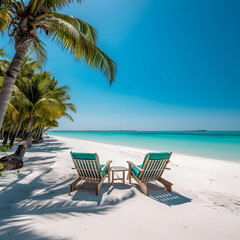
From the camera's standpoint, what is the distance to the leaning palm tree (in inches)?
118

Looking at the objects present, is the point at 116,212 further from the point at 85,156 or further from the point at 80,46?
the point at 80,46

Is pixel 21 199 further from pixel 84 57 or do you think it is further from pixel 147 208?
pixel 84 57

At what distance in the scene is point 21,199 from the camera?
9.14ft

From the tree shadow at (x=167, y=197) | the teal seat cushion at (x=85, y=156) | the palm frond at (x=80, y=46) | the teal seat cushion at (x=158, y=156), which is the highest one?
the palm frond at (x=80, y=46)

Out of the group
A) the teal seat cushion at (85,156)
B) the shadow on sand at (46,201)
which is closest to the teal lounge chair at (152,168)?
the shadow on sand at (46,201)

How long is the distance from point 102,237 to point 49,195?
1755mm

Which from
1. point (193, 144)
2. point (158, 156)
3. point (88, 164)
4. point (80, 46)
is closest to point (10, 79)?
point (80, 46)

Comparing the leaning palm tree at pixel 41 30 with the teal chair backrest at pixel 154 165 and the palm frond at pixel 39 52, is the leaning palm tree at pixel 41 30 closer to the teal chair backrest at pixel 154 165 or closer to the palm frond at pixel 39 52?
the palm frond at pixel 39 52

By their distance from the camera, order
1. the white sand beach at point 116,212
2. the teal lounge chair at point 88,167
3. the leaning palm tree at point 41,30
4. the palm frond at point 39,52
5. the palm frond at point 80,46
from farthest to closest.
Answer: the palm frond at point 39,52 → the palm frond at point 80,46 → the teal lounge chair at point 88,167 → the leaning palm tree at point 41,30 → the white sand beach at point 116,212

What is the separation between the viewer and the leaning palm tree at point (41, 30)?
3.01m

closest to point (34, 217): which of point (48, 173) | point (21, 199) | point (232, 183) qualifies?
point (21, 199)

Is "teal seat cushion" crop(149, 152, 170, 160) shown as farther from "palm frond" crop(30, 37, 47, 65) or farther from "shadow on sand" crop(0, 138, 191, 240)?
"palm frond" crop(30, 37, 47, 65)

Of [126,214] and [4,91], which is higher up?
[4,91]

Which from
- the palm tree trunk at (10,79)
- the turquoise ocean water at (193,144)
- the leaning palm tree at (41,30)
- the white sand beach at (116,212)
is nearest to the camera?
the white sand beach at (116,212)
